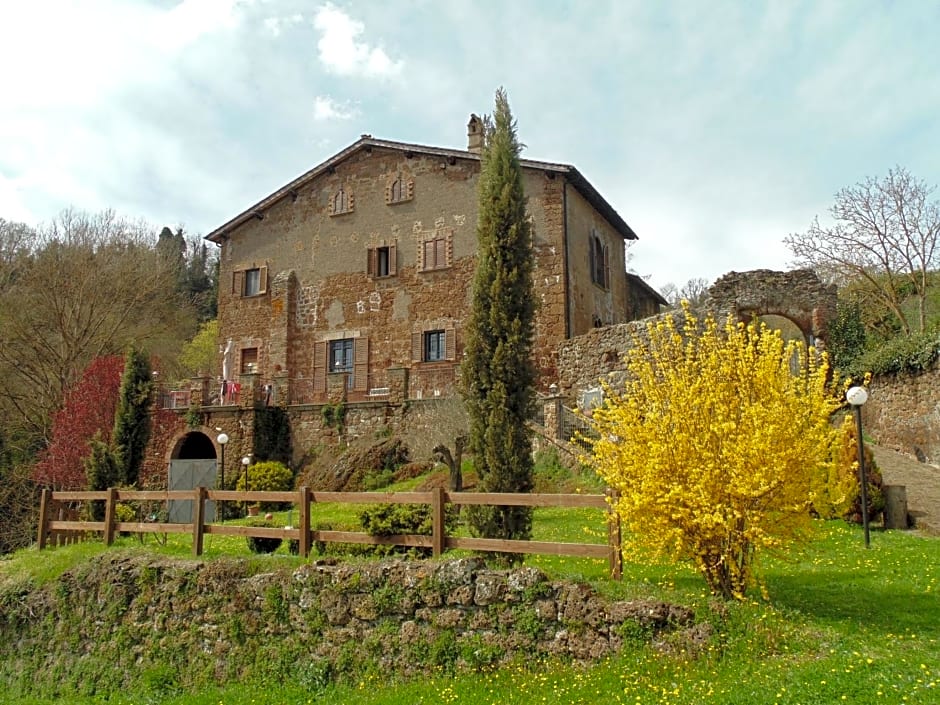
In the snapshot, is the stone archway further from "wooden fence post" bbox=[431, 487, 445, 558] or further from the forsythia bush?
"wooden fence post" bbox=[431, 487, 445, 558]

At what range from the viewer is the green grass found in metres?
5.61

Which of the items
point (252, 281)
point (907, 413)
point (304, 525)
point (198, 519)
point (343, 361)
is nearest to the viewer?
point (304, 525)

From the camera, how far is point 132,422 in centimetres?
1894

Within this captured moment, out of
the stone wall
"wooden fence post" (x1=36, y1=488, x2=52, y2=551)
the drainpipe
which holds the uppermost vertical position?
the drainpipe

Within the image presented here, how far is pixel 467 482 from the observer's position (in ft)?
56.5

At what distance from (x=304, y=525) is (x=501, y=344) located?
348cm

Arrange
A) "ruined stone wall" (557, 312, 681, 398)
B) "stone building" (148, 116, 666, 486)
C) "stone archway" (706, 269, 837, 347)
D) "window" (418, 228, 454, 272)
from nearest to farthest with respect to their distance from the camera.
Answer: "stone archway" (706, 269, 837, 347), "ruined stone wall" (557, 312, 681, 398), "stone building" (148, 116, 666, 486), "window" (418, 228, 454, 272)

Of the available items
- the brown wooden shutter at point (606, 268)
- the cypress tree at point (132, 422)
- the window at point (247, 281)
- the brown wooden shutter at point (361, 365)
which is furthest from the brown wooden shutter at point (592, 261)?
the cypress tree at point (132, 422)

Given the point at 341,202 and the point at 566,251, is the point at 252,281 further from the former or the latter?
the point at 566,251

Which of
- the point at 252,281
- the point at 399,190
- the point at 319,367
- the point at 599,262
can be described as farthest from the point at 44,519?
the point at 599,262

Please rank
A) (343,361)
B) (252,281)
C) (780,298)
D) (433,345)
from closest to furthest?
(780,298) → (433,345) → (343,361) → (252,281)

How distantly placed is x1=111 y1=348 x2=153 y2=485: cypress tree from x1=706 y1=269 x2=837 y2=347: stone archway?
14670mm

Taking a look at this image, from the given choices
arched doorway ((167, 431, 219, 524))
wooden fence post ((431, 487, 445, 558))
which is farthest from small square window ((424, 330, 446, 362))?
wooden fence post ((431, 487, 445, 558))

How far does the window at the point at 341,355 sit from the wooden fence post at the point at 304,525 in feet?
50.1
